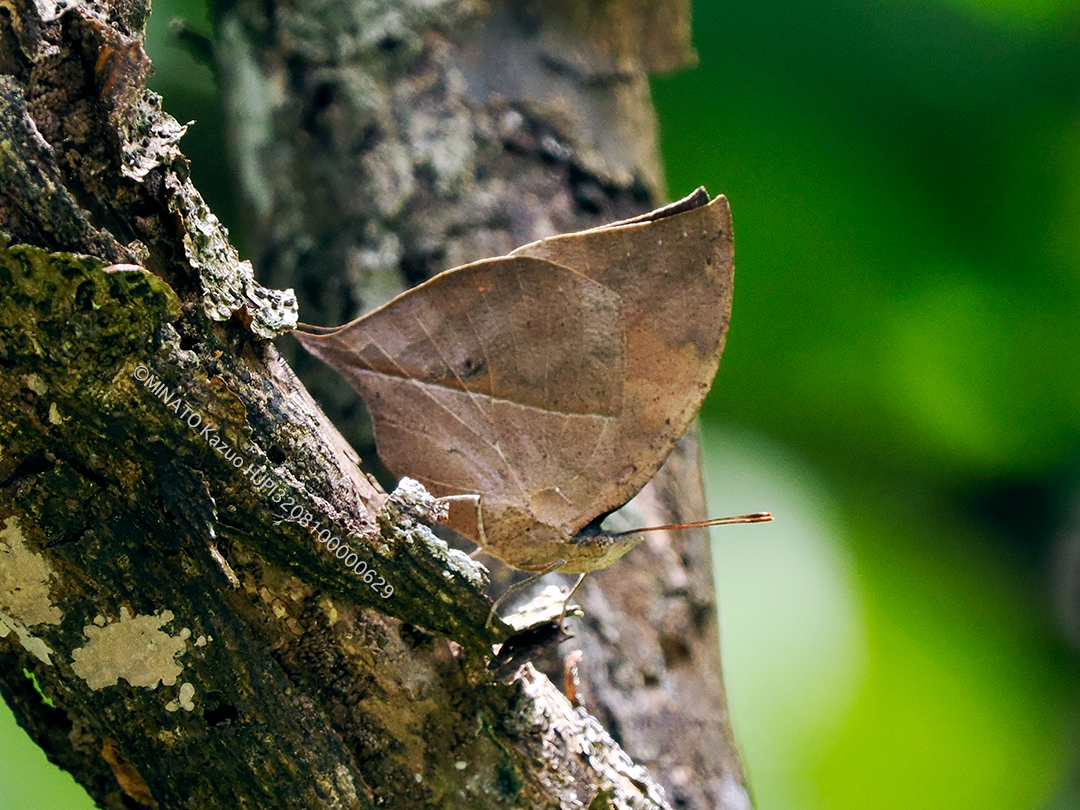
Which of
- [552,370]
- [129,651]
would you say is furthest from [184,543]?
[552,370]

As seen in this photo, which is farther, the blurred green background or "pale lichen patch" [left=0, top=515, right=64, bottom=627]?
the blurred green background

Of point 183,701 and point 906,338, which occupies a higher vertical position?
point 906,338

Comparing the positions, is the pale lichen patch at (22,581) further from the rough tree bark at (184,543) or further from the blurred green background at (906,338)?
the blurred green background at (906,338)

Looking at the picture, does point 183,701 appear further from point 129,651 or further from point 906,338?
point 906,338

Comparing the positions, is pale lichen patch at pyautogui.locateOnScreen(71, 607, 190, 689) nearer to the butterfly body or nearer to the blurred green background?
the butterfly body

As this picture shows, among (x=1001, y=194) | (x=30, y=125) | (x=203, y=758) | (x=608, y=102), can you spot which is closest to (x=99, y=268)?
(x=30, y=125)

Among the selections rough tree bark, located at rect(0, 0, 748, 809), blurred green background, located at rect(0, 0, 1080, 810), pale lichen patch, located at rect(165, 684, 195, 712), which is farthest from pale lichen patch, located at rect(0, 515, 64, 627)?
blurred green background, located at rect(0, 0, 1080, 810)
